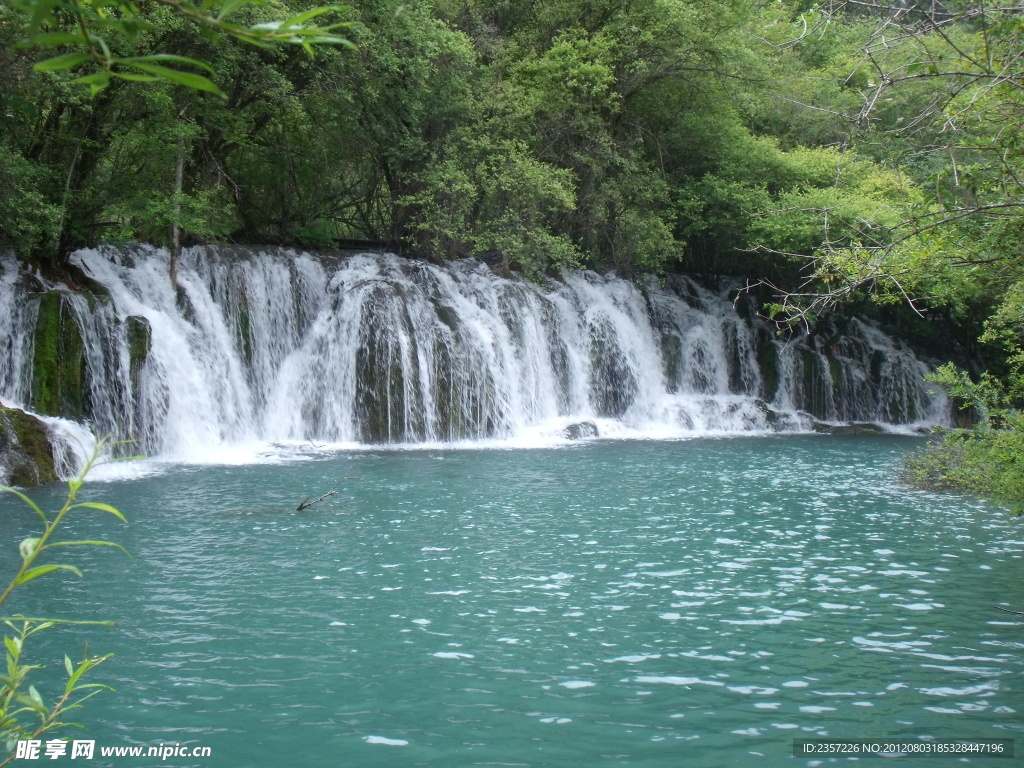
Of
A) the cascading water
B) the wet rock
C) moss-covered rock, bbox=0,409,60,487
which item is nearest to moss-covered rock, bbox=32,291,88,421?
the cascading water

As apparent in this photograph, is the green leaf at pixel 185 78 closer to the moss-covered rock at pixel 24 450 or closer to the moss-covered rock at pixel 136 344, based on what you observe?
the moss-covered rock at pixel 24 450

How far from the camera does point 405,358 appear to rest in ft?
67.1

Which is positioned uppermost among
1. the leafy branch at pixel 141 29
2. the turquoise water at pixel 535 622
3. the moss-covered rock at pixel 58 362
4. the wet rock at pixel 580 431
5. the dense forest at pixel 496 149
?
the dense forest at pixel 496 149

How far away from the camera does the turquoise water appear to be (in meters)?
5.53

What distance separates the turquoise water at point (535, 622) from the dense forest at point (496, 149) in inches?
182

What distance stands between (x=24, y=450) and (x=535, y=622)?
952 cm

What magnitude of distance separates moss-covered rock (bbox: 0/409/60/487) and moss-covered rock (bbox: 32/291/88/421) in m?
1.18

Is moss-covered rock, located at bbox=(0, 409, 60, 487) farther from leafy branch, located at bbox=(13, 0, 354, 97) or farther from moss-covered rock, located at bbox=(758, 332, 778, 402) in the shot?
moss-covered rock, located at bbox=(758, 332, 778, 402)

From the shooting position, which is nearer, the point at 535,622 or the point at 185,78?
the point at 185,78

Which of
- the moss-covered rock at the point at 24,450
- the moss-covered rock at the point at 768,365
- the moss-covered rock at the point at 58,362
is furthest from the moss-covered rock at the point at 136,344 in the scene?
the moss-covered rock at the point at 768,365

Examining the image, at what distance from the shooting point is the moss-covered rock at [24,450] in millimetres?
13352

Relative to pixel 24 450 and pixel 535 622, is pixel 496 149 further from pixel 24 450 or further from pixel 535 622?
pixel 535 622

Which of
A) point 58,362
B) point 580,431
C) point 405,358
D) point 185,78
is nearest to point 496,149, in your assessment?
point 405,358

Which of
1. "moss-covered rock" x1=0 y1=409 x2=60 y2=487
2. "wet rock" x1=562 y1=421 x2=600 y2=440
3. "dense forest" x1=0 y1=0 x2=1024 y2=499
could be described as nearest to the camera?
"moss-covered rock" x1=0 y1=409 x2=60 y2=487
